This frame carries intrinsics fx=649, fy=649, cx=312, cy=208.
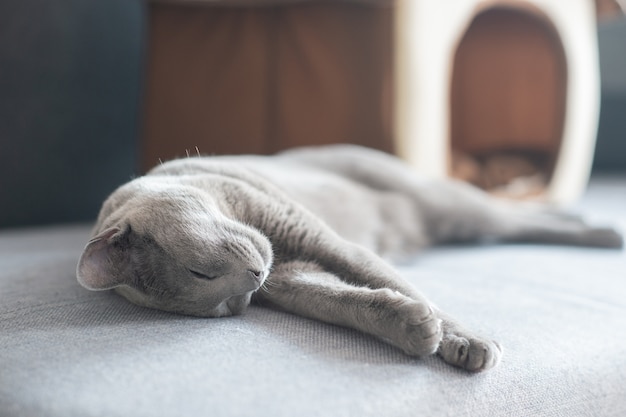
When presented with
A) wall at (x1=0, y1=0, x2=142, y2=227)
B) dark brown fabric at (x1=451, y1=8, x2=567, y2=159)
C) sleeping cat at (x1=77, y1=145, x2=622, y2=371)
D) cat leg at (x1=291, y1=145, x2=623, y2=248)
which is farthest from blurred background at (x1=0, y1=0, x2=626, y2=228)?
dark brown fabric at (x1=451, y1=8, x2=567, y2=159)

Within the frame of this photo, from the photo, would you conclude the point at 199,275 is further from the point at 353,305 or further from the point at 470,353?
the point at 470,353

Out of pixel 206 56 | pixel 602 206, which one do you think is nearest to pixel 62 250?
pixel 206 56

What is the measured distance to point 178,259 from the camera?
112 centimetres

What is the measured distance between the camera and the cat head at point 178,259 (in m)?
1.11

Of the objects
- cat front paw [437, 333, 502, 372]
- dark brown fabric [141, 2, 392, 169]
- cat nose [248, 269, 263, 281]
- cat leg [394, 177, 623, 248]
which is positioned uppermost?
dark brown fabric [141, 2, 392, 169]

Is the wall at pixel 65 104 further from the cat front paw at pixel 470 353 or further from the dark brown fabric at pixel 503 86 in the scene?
the dark brown fabric at pixel 503 86

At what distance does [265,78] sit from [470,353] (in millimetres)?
1573

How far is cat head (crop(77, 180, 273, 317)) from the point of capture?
1111 mm

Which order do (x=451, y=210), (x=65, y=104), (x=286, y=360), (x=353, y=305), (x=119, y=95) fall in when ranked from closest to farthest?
1. (x=286, y=360)
2. (x=353, y=305)
3. (x=451, y=210)
4. (x=65, y=104)
5. (x=119, y=95)

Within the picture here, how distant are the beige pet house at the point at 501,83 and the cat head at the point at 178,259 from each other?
4.17ft

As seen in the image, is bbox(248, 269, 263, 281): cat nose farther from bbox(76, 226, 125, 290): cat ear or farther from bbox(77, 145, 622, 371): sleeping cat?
bbox(76, 226, 125, 290): cat ear

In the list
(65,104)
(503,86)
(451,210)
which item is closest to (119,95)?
(65,104)

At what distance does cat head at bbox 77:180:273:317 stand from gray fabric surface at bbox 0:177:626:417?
0.04 m

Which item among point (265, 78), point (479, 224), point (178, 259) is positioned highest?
point (265, 78)
